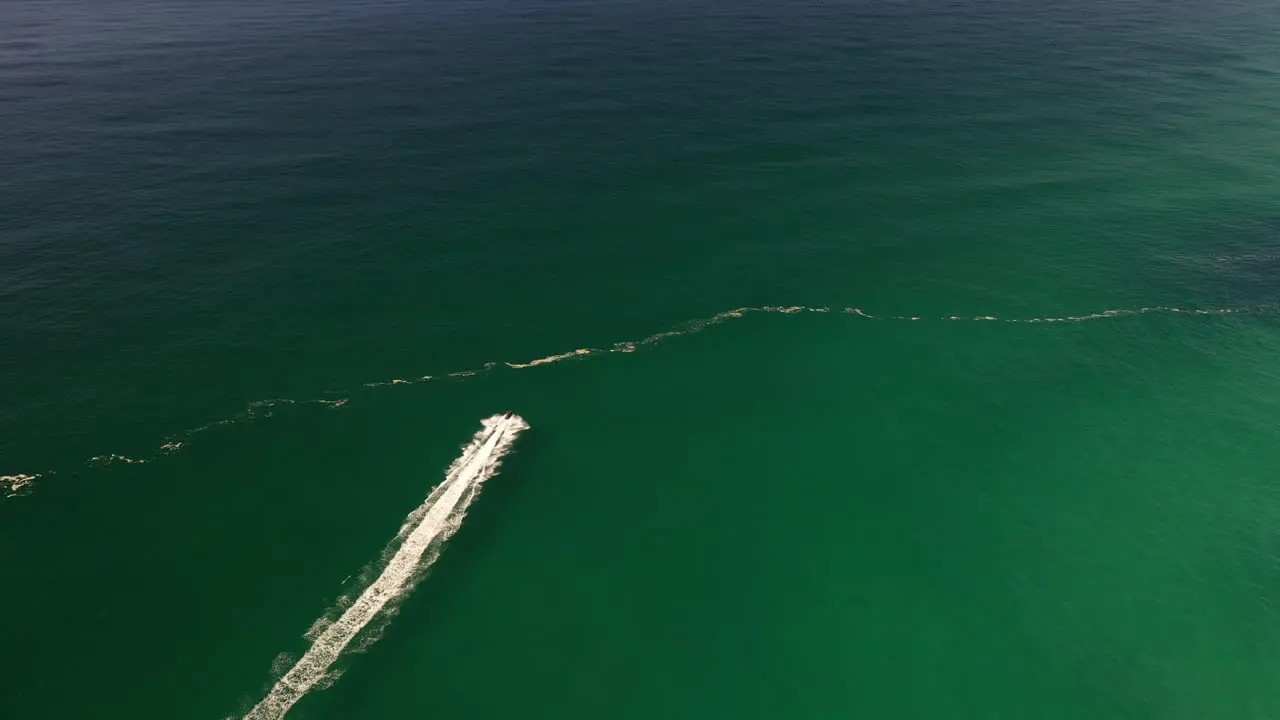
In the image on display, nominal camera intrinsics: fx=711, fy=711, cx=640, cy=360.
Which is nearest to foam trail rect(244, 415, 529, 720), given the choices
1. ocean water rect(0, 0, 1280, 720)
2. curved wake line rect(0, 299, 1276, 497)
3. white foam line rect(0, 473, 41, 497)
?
ocean water rect(0, 0, 1280, 720)

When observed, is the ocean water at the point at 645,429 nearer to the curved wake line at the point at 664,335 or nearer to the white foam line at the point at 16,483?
the curved wake line at the point at 664,335

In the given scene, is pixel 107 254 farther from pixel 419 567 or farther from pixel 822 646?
pixel 822 646

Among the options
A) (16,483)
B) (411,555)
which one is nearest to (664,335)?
(411,555)

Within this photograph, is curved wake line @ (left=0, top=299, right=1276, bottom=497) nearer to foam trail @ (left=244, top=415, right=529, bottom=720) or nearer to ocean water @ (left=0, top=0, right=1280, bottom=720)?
ocean water @ (left=0, top=0, right=1280, bottom=720)

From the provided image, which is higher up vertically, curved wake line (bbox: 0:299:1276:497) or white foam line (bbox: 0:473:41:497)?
curved wake line (bbox: 0:299:1276:497)

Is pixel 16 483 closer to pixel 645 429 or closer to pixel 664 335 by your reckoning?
pixel 645 429

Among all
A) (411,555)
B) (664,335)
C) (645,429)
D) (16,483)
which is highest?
(664,335)

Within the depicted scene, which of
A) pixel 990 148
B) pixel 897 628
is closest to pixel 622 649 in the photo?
pixel 897 628
